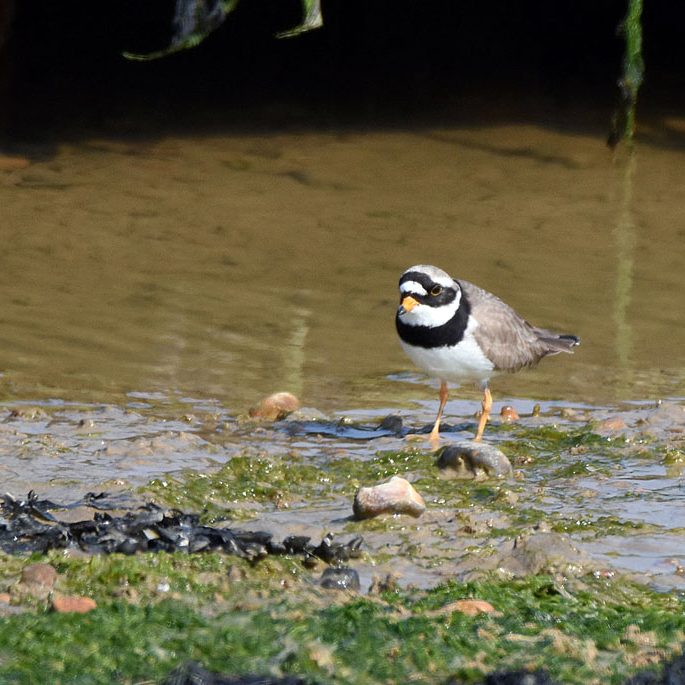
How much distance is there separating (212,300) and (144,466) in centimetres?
334

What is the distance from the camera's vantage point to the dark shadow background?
14.6m

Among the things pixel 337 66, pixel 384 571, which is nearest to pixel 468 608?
pixel 384 571

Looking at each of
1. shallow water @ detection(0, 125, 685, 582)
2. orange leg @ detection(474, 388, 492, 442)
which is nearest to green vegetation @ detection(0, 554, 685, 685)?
shallow water @ detection(0, 125, 685, 582)

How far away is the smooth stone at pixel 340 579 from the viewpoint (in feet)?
14.8

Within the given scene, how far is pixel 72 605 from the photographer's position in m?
4.05

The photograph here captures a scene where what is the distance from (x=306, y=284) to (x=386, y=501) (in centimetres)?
453

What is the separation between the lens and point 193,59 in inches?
645

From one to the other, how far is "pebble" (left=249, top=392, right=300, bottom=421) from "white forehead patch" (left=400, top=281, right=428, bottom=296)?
86cm

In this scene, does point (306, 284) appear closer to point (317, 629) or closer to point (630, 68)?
point (630, 68)

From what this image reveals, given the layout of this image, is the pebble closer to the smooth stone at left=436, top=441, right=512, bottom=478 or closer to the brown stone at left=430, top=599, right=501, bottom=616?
the smooth stone at left=436, top=441, right=512, bottom=478

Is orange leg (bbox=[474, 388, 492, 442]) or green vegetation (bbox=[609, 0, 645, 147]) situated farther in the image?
green vegetation (bbox=[609, 0, 645, 147])

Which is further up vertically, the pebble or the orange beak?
the orange beak

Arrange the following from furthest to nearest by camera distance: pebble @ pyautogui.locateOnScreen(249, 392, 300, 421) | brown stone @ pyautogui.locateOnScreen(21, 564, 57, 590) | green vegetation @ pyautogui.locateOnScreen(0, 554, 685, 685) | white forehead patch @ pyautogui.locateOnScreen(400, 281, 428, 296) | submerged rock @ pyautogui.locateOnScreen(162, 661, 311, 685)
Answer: pebble @ pyautogui.locateOnScreen(249, 392, 300, 421) → white forehead patch @ pyautogui.locateOnScreen(400, 281, 428, 296) → brown stone @ pyautogui.locateOnScreen(21, 564, 57, 590) → green vegetation @ pyautogui.locateOnScreen(0, 554, 685, 685) → submerged rock @ pyautogui.locateOnScreen(162, 661, 311, 685)

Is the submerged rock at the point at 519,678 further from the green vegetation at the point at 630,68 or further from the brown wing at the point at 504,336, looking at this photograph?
the green vegetation at the point at 630,68
